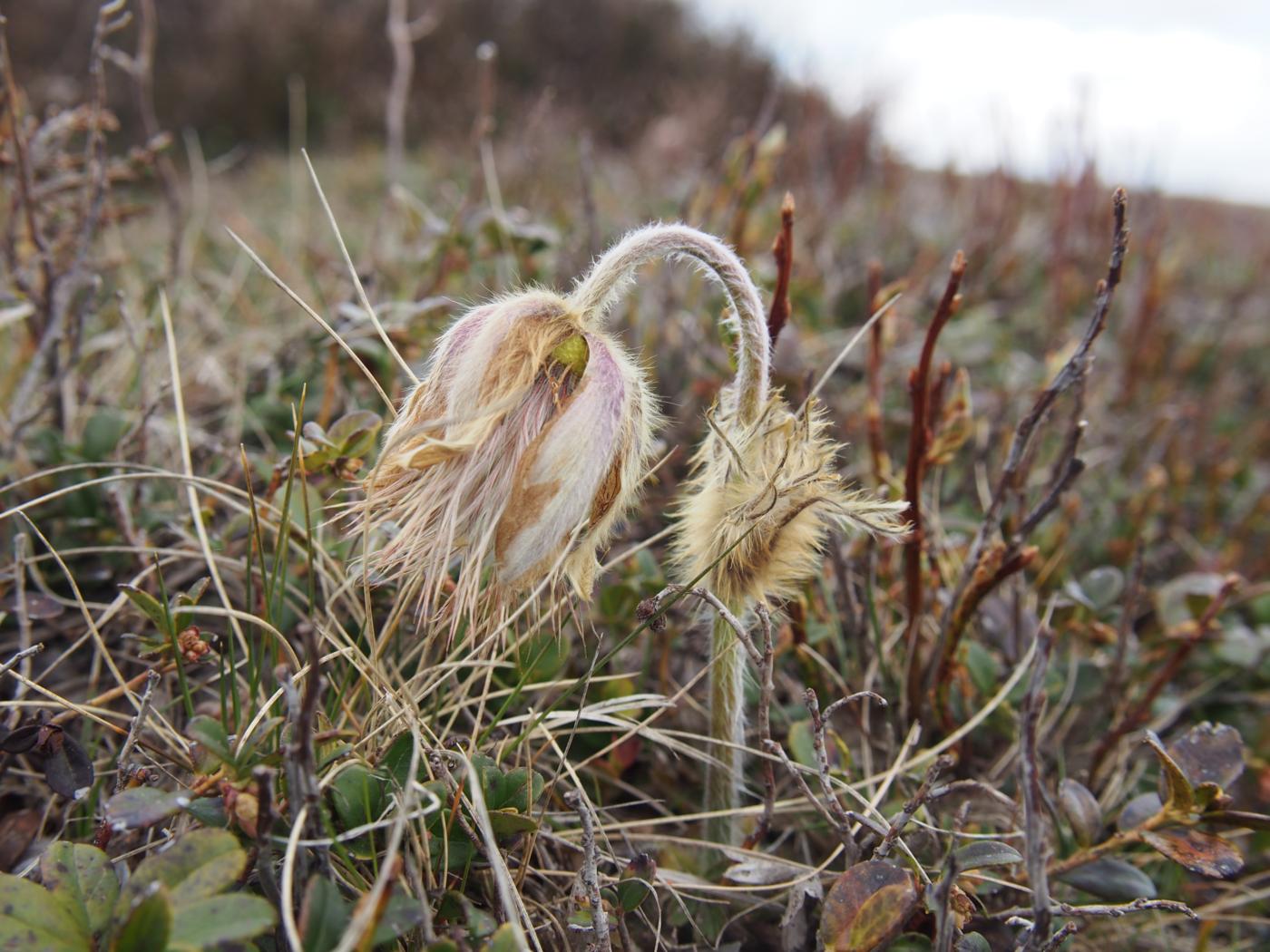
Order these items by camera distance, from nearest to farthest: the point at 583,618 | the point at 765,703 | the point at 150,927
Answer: the point at 150,927 → the point at 765,703 → the point at 583,618

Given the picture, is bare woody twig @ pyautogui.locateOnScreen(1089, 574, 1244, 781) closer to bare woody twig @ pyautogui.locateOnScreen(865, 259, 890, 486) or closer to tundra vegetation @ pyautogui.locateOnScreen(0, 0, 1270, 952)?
tundra vegetation @ pyautogui.locateOnScreen(0, 0, 1270, 952)

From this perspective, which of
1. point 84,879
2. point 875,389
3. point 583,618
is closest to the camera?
point 84,879

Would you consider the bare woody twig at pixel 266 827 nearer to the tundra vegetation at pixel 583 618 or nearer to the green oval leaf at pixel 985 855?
the tundra vegetation at pixel 583 618

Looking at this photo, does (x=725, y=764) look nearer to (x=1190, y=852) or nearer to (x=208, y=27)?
(x=1190, y=852)

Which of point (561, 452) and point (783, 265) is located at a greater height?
point (783, 265)

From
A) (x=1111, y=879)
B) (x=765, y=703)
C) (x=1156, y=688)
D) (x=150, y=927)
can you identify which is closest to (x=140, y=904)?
(x=150, y=927)

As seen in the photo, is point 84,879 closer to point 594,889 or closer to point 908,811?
point 594,889

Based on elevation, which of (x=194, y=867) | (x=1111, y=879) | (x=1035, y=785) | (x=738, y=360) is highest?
(x=738, y=360)

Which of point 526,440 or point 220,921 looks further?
point 526,440
